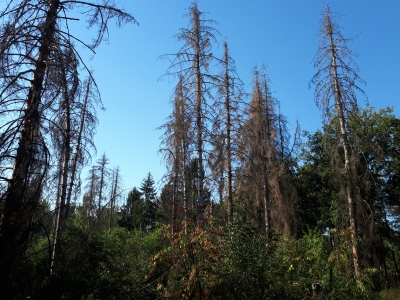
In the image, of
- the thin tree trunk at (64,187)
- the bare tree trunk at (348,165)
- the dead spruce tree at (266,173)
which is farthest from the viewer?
the dead spruce tree at (266,173)

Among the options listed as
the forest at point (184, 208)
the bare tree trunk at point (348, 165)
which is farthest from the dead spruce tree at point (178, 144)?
the bare tree trunk at point (348, 165)

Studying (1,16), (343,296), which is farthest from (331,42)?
(1,16)

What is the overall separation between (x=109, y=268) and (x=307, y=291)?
463cm

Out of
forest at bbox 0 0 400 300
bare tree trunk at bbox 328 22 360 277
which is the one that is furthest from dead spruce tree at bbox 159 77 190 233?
bare tree trunk at bbox 328 22 360 277

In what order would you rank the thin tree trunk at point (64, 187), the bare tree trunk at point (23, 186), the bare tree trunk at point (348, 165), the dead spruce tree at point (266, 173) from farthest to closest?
1. the dead spruce tree at point (266, 173)
2. the bare tree trunk at point (348, 165)
3. the thin tree trunk at point (64, 187)
4. the bare tree trunk at point (23, 186)

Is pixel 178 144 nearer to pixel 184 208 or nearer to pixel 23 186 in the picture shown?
pixel 184 208

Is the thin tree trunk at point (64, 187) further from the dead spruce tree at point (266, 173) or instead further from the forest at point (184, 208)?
the dead spruce tree at point (266, 173)

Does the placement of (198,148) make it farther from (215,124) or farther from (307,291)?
(307,291)

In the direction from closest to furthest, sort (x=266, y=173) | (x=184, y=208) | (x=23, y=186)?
(x=23, y=186)
(x=184, y=208)
(x=266, y=173)

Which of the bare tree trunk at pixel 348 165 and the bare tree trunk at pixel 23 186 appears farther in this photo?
the bare tree trunk at pixel 348 165

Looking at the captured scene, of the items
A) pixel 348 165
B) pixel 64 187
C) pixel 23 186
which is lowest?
pixel 23 186

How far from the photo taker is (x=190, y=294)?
720 centimetres

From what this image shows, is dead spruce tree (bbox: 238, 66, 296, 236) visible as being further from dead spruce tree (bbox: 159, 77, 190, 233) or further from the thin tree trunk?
the thin tree trunk

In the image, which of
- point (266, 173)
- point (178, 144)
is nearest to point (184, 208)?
point (178, 144)
